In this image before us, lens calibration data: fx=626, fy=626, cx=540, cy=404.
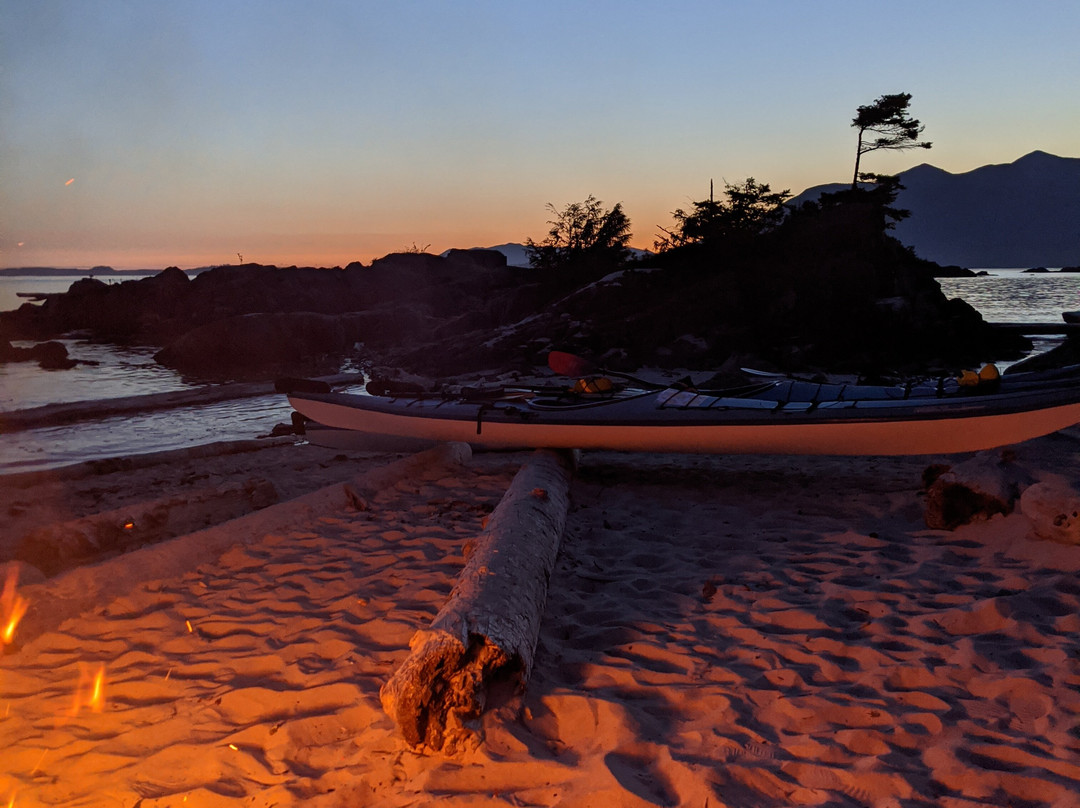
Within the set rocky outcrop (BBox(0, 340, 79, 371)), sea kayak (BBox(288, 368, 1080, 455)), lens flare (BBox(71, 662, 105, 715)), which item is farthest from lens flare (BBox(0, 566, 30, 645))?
rocky outcrop (BBox(0, 340, 79, 371))

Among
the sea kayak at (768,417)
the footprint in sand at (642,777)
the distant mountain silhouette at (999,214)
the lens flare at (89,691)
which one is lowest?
the lens flare at (89,691)

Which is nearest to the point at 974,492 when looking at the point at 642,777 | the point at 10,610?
the point at 642,777

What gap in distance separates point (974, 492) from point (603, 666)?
3.30m

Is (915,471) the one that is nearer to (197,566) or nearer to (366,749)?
(366,749)

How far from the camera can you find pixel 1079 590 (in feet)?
11.6

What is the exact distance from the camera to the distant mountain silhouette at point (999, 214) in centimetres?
13488

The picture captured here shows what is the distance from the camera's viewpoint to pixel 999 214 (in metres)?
150

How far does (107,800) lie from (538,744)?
5.57ft

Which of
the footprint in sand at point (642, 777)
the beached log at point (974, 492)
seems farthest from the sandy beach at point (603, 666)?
the beached log at point (974, 492)

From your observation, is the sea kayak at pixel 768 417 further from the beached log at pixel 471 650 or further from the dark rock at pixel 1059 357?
the dark rock at pixel 1059 357

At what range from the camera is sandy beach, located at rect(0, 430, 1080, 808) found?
2.40 m

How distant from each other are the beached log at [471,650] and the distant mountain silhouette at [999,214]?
15488cm

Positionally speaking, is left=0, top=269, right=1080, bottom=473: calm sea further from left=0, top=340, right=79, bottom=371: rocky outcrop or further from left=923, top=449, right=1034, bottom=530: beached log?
left=923, top=449, right=1034, bottom=530: beached log

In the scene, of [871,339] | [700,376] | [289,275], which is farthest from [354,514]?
[289,275]
